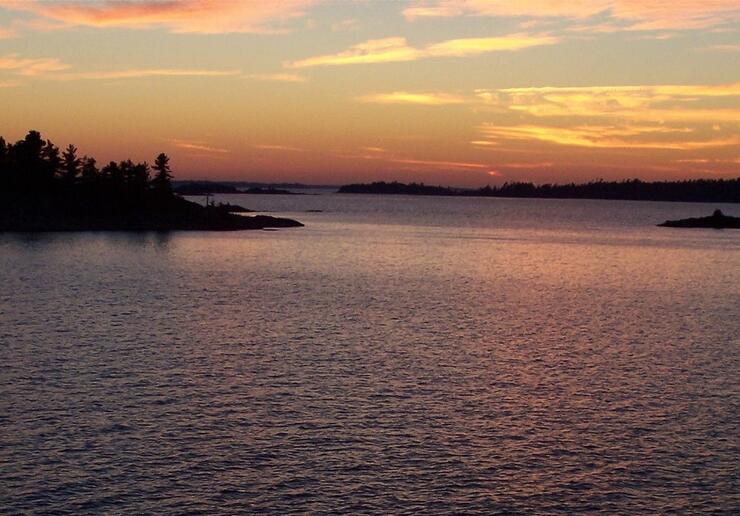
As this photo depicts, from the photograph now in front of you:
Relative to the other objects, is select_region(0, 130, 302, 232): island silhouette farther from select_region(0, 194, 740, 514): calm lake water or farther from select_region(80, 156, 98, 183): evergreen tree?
select_region(0, 194, 740, 514): calm lake water

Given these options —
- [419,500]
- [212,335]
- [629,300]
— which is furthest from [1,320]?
[629,300]

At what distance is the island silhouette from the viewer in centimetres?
18138

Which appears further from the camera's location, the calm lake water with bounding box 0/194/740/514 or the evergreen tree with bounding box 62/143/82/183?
the evergreen tree with bounding box 62/143/82/183

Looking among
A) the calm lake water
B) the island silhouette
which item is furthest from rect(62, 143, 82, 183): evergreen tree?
the calm lake water

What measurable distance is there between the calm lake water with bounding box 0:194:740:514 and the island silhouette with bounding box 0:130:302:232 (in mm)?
100719

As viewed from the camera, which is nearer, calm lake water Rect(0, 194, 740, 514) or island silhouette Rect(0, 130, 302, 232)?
calm lake water Rect(0, 194, 740, 514)

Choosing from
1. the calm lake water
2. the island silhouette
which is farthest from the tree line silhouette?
the calm lake water

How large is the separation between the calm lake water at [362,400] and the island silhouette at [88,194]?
100719mm

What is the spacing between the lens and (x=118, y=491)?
2633 cm

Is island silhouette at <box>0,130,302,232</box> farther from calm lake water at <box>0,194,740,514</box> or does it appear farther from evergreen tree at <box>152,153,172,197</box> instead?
calm lake water at <box>0,194,740,514</box>

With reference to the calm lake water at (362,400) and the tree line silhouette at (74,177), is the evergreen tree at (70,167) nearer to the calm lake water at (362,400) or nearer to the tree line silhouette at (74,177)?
the tree line silhouette at (74,177)

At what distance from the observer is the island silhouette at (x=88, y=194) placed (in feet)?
595

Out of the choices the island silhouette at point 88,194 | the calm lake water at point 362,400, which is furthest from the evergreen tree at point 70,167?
the calm lake water at point 362,400

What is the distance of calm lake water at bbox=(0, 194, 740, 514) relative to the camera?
27062 mm
